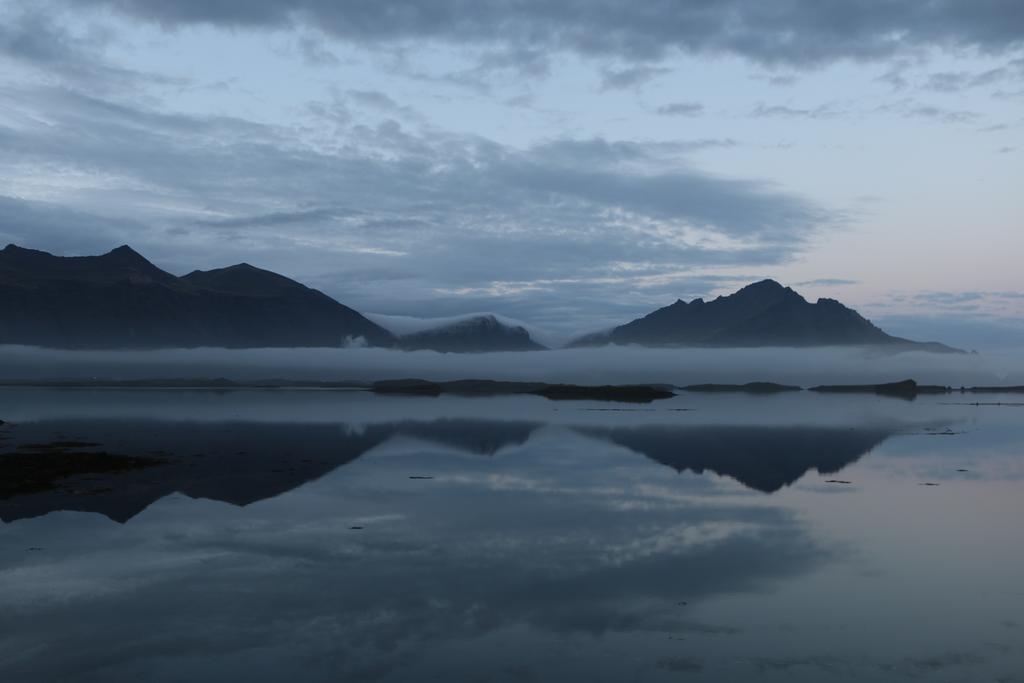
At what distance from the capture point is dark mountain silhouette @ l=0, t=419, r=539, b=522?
1469 inches

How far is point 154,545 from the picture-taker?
89.6ft

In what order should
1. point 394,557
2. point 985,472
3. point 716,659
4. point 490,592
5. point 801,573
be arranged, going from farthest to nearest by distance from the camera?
point 985,472, point 394,557, point 801,573, point 490,592, point 716,659

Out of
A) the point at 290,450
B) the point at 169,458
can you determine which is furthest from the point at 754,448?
the point at 169,458

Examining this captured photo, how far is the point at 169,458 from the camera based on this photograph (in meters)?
54.3

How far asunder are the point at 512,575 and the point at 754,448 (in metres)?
51.2

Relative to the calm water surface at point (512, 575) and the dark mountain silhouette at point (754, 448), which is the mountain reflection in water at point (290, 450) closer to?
the dark mountain silhouette at point (754, 448)

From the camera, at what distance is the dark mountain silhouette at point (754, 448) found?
52.9 metres

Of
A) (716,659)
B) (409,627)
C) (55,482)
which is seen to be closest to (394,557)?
(409,627)

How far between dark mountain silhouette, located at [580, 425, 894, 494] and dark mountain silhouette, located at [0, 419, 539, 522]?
14.5 meters

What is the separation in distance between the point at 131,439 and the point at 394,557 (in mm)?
53584

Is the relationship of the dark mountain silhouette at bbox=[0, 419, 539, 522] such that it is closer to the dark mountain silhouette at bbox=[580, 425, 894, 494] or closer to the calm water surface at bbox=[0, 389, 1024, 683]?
the calm water surface at bbox=[0, 389, 1024, 683]

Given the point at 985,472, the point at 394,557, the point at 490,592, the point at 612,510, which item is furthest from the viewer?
the point at 985,472

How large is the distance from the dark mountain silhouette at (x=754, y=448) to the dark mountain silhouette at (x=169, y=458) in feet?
47.6

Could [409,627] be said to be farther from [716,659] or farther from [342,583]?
[716,659]
